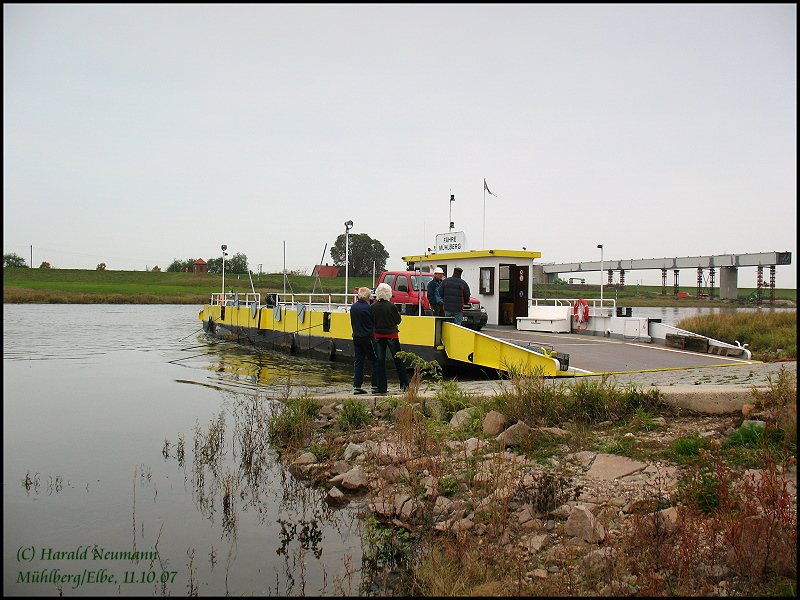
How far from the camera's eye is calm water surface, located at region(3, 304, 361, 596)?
5.19m

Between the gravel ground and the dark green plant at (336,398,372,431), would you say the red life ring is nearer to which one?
the gravel ground

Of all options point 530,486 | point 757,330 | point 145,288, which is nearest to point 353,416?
point 530,486

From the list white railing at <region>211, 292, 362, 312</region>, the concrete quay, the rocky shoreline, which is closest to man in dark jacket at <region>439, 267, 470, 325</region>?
the concrete quay

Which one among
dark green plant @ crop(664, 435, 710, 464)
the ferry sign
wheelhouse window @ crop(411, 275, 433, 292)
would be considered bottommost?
dark green plant @ crop(664, 435, 710, 464)

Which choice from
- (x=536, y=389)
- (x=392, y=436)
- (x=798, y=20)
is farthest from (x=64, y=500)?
A: (x=798, y=20)

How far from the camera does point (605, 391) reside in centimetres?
782

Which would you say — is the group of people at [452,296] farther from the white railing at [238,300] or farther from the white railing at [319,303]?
the white railing at [238,300]

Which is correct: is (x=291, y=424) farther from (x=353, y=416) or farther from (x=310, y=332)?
(x=310, y=332)

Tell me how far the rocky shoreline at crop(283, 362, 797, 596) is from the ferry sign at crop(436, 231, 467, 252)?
1303cm

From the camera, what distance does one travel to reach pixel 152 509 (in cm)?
667

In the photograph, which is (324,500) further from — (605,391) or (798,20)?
(798,20)

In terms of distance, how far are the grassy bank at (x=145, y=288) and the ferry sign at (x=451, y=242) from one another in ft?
103

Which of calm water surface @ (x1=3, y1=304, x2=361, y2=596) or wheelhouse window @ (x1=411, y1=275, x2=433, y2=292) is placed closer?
calm water surface @ (x1=3, y1=304, x2=361, y2=596)

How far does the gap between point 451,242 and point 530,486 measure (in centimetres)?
1615
